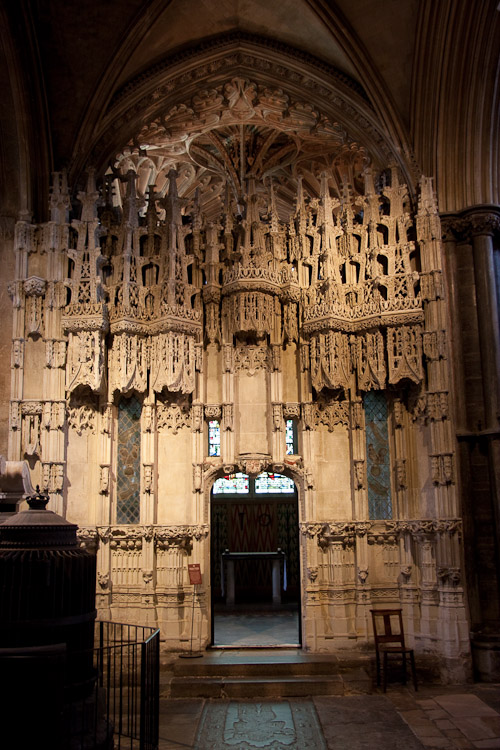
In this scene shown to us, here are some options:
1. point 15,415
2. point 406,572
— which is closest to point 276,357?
point 406,572

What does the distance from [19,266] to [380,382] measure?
6.00m

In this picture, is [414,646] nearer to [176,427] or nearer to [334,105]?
[176,427]

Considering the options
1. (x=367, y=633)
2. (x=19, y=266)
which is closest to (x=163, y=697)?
(x=367, y=633)

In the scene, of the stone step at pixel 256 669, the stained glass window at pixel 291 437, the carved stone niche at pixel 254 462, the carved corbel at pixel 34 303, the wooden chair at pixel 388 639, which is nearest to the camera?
the wooden chair at pixel 388 639

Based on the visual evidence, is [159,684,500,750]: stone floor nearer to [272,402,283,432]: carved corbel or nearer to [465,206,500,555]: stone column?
[465,206,500,555]: stone column

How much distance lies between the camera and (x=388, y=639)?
9.59 metres

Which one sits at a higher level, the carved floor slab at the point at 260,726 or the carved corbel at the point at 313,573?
the carved corbel at the point at 313,573

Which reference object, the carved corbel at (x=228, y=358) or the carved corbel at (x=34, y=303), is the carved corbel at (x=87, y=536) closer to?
the carved corbel at (x=34, y=303)

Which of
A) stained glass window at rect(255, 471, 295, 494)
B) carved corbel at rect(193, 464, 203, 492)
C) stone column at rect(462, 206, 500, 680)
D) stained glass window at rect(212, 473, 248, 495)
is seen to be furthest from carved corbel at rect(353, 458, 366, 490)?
stained glass window at rect(212, 473, 248, 495)

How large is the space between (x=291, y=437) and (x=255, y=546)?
244 inches

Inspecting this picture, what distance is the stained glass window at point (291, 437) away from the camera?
1151 cm

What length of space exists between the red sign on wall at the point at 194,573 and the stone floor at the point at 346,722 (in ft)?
5.78

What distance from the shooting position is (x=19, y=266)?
1095cm

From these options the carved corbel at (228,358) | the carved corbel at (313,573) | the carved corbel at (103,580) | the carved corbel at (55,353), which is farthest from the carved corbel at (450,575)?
the carved corbel at (55,353)
